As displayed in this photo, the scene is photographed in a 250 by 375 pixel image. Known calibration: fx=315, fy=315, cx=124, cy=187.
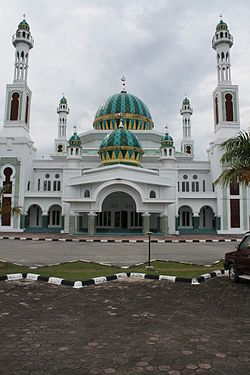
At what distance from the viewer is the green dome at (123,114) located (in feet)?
119

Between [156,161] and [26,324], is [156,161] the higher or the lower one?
the higher one

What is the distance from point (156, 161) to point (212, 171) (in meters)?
5.91

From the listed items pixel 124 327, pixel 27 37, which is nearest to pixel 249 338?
pixel 124 327

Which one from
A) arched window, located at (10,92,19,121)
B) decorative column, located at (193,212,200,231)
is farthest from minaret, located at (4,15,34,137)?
decorative column, located at (193,212,200,231)

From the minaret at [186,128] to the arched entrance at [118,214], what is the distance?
16678 millimetres

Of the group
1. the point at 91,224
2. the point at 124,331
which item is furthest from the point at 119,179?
the point at 124,331

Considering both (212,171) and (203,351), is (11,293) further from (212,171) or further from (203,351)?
(212,171)

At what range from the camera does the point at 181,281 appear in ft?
26.1

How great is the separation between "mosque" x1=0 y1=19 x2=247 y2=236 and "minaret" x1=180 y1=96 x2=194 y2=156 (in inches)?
322

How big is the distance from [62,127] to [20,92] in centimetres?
1186

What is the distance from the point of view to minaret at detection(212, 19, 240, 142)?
31.8 metres

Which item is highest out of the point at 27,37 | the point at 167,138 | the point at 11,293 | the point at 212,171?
the point at 27,37

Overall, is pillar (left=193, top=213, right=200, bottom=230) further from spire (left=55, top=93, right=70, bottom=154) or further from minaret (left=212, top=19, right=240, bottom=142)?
spire (left=55, top=93, right=70, bottom=154)

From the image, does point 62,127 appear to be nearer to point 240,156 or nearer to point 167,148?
point 167,148
